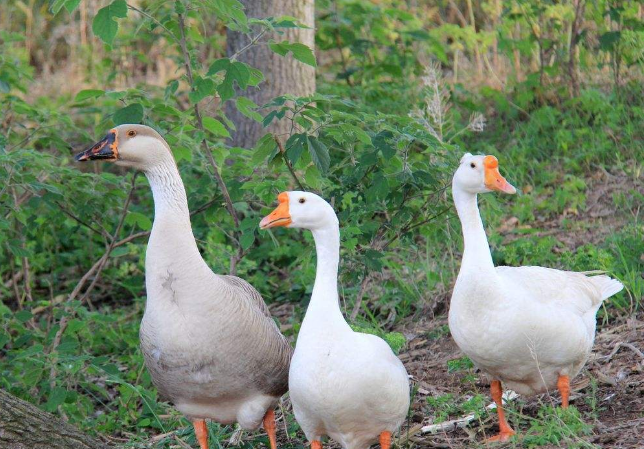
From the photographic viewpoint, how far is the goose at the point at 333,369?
13.7 ft

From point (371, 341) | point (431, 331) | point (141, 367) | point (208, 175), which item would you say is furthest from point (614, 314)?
point (141, 367)

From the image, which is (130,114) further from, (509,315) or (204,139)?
(509,315)

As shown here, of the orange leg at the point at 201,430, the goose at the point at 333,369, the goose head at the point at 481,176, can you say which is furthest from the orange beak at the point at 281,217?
the orange leg at the point at 201,430

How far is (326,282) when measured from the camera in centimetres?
445

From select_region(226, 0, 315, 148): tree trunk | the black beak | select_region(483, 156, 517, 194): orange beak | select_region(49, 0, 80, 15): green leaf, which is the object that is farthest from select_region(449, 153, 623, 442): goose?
select_region(226, 0, 315, 148): tree trunk

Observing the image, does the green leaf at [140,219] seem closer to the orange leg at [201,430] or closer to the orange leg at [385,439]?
the orange leg at [201,430]

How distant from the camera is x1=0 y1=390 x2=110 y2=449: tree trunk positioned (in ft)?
13.7

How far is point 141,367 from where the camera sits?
6.79m

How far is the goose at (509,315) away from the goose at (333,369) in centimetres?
47

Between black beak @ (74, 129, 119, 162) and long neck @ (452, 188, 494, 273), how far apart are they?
1.78m

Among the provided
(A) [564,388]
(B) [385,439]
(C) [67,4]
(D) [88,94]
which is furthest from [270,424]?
(C) [67,4]

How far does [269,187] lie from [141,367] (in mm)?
2112

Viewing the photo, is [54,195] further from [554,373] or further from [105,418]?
[554,373]

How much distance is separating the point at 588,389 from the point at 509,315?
1134mm
